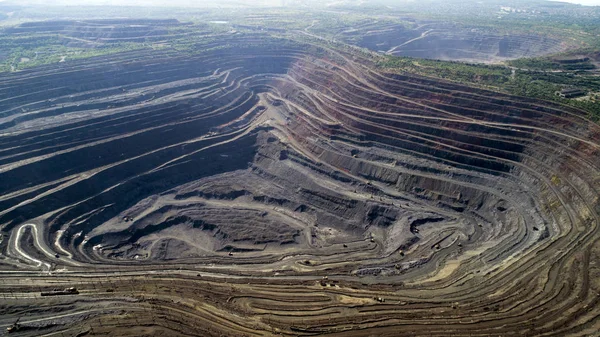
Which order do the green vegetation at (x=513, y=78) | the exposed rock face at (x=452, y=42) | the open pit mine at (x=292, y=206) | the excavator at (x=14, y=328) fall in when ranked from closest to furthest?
the excavator at (x=14, y=328)
the open pit mine at (x=292, y=206)
the green vegetation at (x=513, y=78)
the exposed rock face at (x=452, y=42)

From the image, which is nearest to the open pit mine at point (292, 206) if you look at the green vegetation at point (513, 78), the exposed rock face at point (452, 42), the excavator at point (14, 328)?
the excavator at point (14, 328)

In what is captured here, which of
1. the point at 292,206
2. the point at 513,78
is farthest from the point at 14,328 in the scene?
the point at 513,78

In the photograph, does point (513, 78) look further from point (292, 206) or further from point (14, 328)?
point (14, 328)

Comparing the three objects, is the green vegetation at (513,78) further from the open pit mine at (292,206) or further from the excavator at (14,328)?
the excavator at (14,328)

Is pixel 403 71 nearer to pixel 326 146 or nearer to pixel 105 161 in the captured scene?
pixel 326 146

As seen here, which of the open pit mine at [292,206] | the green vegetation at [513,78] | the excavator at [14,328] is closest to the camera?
the excavator at [14,328]

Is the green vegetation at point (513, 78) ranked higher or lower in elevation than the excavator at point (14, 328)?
higher

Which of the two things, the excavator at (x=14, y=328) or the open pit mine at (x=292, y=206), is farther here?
the open pit mine at (x=292, y=206)

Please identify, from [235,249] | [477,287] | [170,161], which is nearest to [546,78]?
[477,287]
